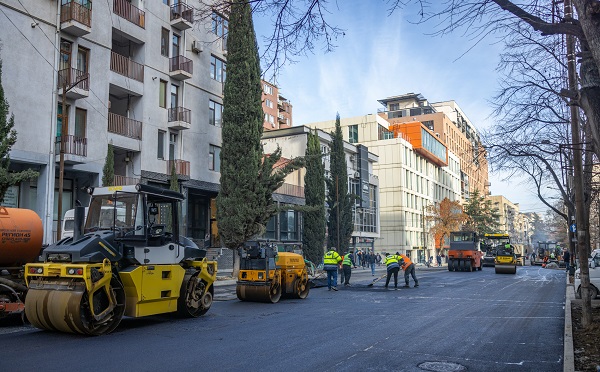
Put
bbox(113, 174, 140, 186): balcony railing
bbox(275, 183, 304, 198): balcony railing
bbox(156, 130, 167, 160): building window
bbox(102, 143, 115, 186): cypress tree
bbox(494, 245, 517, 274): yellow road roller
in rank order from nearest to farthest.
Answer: bbox(102, 143, 115, 186): cypress tree < bbox(113, 174, 140, 186): balcony railing < bbox(156, 130, 167, 160): building window < bbox(494, 245, 517, 274): yellow road roller < bbox(275, 183, 304, 198): balcony railing

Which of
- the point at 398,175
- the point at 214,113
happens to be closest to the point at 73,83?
the point at 214,113

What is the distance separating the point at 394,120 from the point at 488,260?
46.6 metres

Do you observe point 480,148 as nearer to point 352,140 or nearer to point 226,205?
point 226,205

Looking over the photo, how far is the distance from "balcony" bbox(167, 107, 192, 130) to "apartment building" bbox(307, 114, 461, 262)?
4239 cm

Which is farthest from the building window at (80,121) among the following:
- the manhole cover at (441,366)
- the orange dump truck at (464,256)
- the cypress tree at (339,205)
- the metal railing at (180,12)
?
the orange dump truck at (464,256)

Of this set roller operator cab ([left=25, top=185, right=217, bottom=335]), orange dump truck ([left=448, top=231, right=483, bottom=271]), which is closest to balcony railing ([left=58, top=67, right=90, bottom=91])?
roller operator cab ([left=25, top=185, right=217, bottom=335])

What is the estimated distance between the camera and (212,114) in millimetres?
33062

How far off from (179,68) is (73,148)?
28.2 feet

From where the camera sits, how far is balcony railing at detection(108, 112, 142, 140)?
26.2m

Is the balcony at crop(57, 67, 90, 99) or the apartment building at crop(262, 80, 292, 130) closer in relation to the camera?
the balcony at crop(57, 67, 90, 99)

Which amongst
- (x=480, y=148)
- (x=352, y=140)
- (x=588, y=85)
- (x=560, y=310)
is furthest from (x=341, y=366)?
(x=352, y=140)

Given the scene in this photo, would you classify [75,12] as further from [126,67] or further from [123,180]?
[123,180]

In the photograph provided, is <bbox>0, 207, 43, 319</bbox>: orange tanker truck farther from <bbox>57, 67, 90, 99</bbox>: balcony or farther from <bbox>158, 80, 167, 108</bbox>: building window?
<bbox>158, 80, 167, 108</bbox>: building window

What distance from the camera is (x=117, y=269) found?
10234mm
